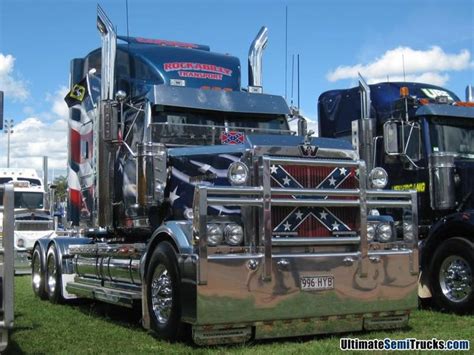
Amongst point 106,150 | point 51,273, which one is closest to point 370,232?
point 106,150

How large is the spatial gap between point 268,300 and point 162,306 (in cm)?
124

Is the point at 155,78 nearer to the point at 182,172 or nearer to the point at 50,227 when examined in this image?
the point at 182,172

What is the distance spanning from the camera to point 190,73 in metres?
9.22

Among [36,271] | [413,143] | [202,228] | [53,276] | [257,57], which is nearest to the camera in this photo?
[202,228]

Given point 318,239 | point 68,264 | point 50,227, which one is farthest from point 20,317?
point 50,227

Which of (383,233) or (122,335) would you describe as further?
(122,335)

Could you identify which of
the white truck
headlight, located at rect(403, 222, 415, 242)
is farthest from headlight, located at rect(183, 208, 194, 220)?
the white truck

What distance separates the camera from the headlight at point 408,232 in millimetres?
7531

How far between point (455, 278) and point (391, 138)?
7.10ft

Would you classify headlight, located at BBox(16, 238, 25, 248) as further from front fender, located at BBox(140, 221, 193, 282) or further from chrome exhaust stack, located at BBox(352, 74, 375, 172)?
front fender, located at BBox(140, 221, 193, 282)

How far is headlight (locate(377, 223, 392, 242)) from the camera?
741 centimetres

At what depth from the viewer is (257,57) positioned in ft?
35.1

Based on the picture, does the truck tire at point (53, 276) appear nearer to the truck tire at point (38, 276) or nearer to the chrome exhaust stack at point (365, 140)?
the truck tire at point (38, 276)

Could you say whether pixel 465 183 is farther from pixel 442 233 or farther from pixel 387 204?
pixel 387 204
